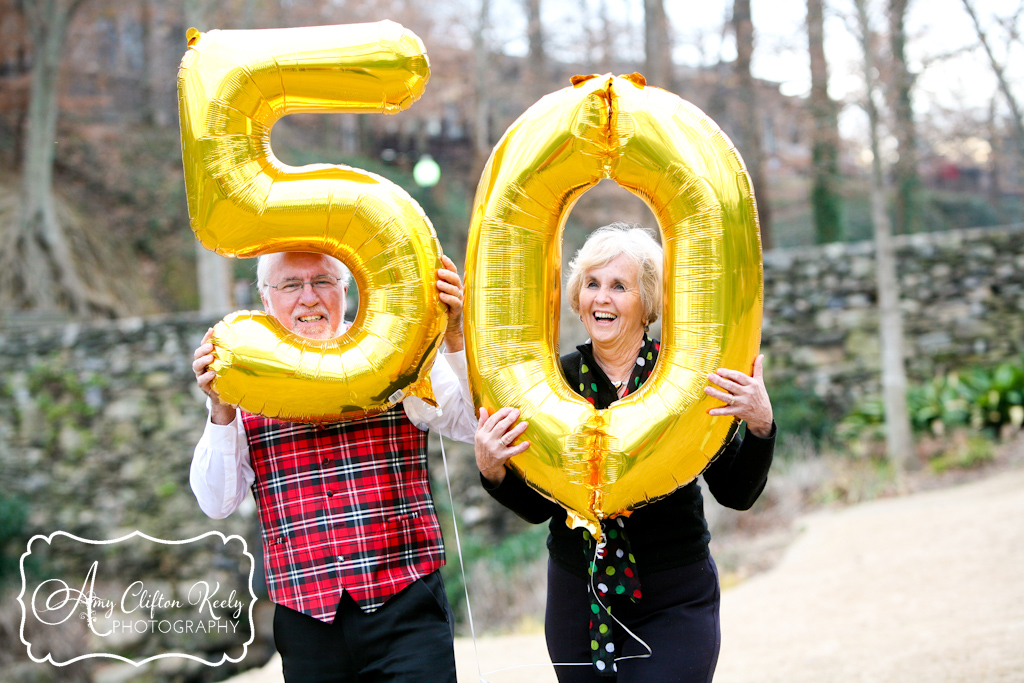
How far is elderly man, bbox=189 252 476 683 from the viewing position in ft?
6.13

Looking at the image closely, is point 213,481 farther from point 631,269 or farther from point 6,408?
point 6,408

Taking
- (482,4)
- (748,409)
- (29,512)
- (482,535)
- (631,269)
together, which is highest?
(482,4)

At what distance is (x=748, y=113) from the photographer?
10234mm

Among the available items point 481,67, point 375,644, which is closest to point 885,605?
point 375,644

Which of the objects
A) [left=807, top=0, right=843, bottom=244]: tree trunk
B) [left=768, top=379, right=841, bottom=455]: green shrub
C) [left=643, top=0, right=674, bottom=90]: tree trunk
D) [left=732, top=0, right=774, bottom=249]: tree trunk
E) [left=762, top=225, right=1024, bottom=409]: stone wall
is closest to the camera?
[left=807, top=0, right=843, bottom=244]: tree trunk

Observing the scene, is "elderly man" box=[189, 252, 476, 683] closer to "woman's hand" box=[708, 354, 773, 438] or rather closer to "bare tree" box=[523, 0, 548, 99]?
"woman's hand" box=[708, 354, 773, 438]

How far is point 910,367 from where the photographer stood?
818cm

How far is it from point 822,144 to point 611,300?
27.4 feet

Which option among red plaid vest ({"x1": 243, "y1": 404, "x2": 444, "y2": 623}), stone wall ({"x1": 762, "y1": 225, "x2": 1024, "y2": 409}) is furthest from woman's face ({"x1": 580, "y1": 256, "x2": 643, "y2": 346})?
stone wall ({"x1": 762, "y1": 225, "x2": 1024, "y2": 409})

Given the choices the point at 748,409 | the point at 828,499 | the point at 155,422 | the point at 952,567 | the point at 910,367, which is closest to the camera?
the point at 748,409

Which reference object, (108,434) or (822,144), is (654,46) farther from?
(108,434)

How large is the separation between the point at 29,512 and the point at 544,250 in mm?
6866

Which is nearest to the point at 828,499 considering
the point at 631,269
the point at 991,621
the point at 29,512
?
the point at 991,621

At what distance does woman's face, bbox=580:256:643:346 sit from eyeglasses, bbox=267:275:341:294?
24.3 inches
